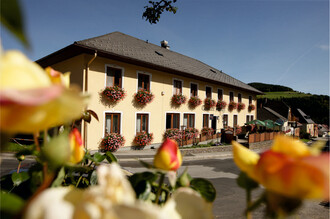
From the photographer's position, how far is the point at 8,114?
0.20 m

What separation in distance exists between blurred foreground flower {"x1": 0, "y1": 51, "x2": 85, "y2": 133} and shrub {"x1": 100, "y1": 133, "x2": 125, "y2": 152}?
9781mm

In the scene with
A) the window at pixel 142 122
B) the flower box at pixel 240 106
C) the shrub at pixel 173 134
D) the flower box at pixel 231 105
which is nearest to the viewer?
the window at pixel 142 122

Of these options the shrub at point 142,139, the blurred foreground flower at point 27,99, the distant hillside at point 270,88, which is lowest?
the shrub at point 142,139

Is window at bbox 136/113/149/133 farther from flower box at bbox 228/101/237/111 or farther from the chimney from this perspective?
the chimney

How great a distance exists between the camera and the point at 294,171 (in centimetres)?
→ 28

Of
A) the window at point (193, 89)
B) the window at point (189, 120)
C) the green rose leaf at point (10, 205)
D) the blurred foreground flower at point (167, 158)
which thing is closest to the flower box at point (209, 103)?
the window at point (193, 89)

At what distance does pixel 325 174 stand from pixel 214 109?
16.8 m

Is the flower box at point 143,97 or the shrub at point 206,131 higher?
the flower box at point 143,97

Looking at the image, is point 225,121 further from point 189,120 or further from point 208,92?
point 189,120

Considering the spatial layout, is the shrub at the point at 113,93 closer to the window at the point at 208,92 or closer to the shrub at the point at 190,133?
the shrub at the point at 190,133

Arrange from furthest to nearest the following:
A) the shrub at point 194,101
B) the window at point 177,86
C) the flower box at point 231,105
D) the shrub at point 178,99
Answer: the flower box at point 231,105 → the shrub at point 194,101 → the window at point 177,86 → the shrub at point 178,99

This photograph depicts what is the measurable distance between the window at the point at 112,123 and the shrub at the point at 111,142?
409 millimetres

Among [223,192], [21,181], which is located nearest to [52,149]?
[21,181]

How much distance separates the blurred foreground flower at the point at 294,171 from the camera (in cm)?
26
